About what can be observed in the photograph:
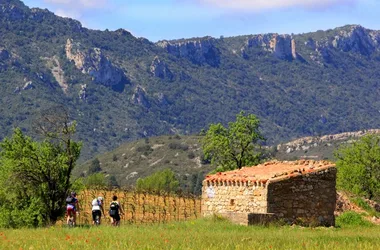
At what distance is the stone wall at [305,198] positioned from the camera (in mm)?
33312

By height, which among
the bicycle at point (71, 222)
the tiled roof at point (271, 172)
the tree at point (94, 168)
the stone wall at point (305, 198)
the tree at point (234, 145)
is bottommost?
the bicycle at point (71, 222)

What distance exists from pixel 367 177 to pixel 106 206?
1838 cm

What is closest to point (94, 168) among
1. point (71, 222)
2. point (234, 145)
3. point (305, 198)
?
point (234, 145)

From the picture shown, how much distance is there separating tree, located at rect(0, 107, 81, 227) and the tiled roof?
624 centimetres

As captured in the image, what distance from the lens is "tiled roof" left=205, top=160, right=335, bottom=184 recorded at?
3381 cm

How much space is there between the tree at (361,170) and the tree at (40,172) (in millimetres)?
24138

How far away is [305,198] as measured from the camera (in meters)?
34.2

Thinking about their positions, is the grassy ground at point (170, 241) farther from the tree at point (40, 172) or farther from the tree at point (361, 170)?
the tree at point (361, 170)

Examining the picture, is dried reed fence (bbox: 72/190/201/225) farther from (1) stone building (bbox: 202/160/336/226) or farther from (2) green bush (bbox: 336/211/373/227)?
(2) green bush (bbox: 336/211/373/227)

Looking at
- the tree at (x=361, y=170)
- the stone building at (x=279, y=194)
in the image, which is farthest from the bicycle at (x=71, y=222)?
the tree at (x=361, y=170)

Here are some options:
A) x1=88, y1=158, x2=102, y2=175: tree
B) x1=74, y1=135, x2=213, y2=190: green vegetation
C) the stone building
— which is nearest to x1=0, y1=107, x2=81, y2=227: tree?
the stone building

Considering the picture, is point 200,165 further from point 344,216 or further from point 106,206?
point 344,216

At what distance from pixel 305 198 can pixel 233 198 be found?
301cm

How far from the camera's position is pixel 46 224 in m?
34.1
